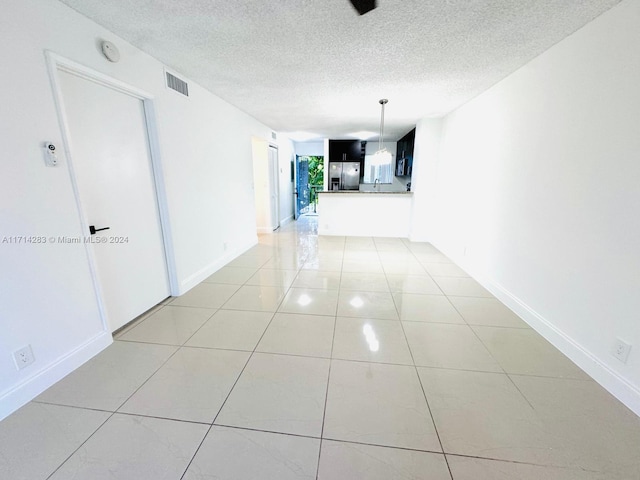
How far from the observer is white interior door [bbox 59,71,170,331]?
1914mm

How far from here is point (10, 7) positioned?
4.64ft

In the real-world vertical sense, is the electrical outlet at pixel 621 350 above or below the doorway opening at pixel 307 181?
below

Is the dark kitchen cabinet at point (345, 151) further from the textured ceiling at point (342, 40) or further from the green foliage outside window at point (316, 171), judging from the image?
the textured ceiling at point (342, 40)

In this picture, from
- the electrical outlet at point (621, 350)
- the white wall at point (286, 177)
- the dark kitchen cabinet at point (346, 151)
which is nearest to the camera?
the electrical outlet at point (621, 350)

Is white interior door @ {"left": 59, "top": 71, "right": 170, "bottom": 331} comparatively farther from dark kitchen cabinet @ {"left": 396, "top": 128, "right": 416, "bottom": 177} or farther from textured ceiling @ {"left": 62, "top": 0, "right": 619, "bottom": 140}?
dark kitchen cabinet @ {"left": 396, "top": 128, "right": 416, "bottom": 177}

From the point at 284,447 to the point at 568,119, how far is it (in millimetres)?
2967

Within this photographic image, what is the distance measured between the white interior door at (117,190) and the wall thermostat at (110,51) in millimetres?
229

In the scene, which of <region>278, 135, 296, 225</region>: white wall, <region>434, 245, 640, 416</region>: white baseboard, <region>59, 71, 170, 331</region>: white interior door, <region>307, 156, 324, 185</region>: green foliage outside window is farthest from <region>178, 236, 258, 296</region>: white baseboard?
<region>307, 156, 324, 185</region>: green foliage outside window

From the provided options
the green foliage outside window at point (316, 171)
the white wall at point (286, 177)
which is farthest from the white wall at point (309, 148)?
the green foliage outside window at point (316, 171)

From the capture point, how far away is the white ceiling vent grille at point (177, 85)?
2.67 metres

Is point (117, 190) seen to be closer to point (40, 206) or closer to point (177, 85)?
point (40, 206)

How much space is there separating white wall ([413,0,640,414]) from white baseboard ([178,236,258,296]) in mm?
3554

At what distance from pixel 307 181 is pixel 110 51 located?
7607 millimetres

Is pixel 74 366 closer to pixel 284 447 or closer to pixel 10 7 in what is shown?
pixel 284 447
